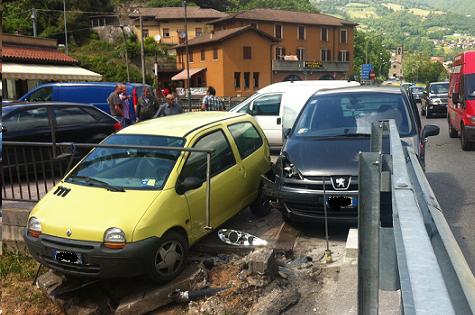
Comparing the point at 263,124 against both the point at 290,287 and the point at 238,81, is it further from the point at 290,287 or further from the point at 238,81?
the point at 238,81

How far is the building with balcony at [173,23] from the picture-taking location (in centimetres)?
8356

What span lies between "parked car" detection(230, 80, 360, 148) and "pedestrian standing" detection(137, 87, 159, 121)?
3641 millimetres

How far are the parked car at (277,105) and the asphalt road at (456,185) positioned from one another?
2.85m

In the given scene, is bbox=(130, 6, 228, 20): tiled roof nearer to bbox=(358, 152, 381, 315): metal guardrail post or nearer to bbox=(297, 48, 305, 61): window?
bbox=(297, 48, 305, 61): window

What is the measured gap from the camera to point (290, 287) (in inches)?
197

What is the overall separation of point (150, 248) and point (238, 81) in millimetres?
57622

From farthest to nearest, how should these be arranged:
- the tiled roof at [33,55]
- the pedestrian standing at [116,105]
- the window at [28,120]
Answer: the tiled roof at [33,55] < the pedestrian standing at [116,105] < the window at [28,120]

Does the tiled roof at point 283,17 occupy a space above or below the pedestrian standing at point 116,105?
above

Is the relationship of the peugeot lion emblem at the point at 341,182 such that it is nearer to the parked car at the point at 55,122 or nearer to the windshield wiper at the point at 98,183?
the windshield wiper at the point at 98,183

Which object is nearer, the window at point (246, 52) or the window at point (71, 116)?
the window at point (71, 116)

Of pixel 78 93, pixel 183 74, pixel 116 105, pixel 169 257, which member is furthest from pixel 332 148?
pixel 183 74

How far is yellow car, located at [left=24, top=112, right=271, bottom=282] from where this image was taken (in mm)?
5008

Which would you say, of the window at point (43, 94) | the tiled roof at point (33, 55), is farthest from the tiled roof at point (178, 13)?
the window at point (43, 94)

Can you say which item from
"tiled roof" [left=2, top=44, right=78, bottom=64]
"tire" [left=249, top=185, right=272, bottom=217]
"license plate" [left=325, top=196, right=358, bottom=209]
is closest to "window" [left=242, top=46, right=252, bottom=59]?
"tiled roof" [left=2, top=44, right=78, bottom=64]
